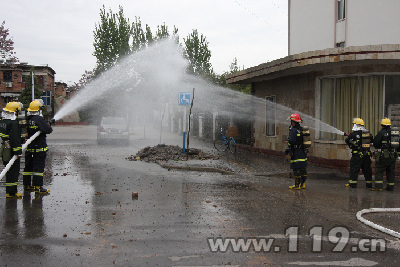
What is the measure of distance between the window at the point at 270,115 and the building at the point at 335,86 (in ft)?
0.14

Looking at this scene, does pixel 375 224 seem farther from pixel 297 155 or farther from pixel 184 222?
pixel 297 155

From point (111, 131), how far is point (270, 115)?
1023 cm

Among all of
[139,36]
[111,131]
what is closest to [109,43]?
[139,36]

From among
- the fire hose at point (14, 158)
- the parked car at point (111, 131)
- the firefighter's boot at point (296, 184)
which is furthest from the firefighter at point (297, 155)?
the parked car at point (111, 131)

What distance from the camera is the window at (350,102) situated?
43.7ft

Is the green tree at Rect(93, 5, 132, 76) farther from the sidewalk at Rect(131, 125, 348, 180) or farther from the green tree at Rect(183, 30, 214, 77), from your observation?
the sidewalk at Rect(131, 125, 348, 180)

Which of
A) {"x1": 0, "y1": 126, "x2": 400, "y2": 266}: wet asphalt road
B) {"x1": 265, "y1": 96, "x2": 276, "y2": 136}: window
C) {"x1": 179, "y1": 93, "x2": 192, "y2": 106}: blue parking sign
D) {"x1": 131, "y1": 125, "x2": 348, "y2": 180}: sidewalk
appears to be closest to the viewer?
{"x1": 0, "y1": 126, "x2": 400, "y2": 266}: wet asphalt road

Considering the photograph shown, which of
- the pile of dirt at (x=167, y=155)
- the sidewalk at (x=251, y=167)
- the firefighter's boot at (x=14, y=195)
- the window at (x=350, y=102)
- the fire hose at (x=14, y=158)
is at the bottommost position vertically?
the firefighter's boot at (x=14, y=195)

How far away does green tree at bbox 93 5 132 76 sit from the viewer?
40.1 metres

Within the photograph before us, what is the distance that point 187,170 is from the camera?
1301 cm

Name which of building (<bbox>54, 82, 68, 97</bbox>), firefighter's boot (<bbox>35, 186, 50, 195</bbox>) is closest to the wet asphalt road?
firefighter's boot (<bbox>35, 186, 50, 195</bbox>)

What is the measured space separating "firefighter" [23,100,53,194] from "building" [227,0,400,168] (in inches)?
313

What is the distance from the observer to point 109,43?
40.3m

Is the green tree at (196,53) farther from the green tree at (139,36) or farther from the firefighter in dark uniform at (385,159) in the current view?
the firefighter in dark uniform at (385,159)
